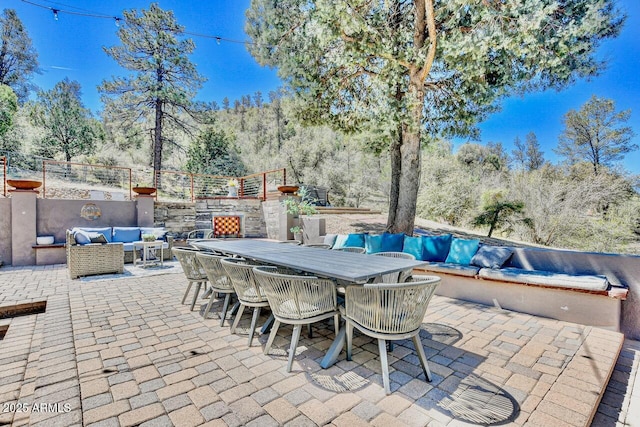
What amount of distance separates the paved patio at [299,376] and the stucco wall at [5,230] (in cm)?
455

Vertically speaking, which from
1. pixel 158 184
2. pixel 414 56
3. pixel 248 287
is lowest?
pixel 248 287

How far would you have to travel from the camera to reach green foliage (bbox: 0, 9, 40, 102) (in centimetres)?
1434

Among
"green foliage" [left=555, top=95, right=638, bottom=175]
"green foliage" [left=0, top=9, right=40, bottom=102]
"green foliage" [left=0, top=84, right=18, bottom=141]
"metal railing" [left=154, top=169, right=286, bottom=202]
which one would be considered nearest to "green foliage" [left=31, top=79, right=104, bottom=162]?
"green foliage" [left=0, top=84, right=18, bottom=141]

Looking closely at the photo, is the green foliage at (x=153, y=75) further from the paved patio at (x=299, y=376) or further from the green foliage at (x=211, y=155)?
the paved patio at (x=299, y=376)

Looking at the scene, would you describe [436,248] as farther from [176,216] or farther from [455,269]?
[176,216]

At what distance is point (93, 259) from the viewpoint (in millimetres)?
5340

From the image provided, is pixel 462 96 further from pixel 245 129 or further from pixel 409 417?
pixel 245 129

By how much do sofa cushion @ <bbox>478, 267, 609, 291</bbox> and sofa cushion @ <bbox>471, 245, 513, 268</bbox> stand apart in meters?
0.15

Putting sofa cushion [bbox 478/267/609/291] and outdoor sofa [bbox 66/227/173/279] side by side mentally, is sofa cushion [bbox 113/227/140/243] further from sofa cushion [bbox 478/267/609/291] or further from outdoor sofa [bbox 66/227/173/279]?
sofa cushion [bbox 478/267/609/291]

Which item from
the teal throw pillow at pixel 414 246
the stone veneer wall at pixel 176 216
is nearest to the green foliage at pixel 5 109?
the stone veneer wall at pixel 176 216

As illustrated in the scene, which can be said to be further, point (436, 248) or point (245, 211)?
point (245, 211)

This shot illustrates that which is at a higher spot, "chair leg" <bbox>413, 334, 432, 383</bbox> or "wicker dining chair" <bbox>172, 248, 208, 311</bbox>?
"wicker dining chair" <bbox>172, 248, 208, 311</bbox>

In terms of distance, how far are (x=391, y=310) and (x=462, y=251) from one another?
293 cm

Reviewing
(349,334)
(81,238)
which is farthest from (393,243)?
(81,238)
